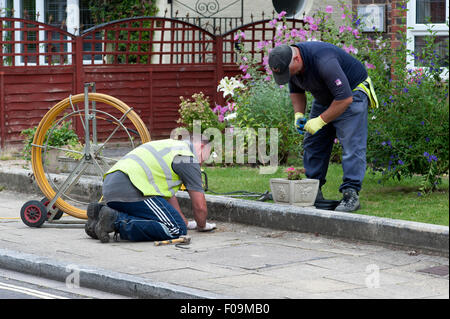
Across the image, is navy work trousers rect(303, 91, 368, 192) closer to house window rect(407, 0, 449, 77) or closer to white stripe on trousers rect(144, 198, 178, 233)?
white stripe on trousers rect(144, 198, 178, 233)

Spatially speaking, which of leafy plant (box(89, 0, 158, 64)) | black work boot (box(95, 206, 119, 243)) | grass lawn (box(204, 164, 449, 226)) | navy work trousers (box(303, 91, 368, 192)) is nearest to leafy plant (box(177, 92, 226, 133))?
grass lawn (box(204, 164, 449, 226))

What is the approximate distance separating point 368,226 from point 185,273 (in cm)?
180

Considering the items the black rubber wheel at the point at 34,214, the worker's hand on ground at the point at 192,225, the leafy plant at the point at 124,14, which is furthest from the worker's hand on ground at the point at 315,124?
the leafy plant at the point at 124,14

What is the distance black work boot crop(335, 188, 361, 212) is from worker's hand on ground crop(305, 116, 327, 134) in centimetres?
65

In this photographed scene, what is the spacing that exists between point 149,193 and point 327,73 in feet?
6.46

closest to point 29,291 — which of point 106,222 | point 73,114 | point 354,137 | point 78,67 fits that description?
point 106,222

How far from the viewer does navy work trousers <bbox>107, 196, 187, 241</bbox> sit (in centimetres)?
756

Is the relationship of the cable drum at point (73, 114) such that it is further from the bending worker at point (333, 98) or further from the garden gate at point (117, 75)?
the garden gate at point (117, 75)

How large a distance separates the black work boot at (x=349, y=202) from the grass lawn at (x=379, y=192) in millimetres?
76

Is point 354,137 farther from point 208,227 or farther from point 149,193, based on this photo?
point 149,193

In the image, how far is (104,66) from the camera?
14.0 meters

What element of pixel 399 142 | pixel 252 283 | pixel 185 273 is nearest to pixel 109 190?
pixel 185 273

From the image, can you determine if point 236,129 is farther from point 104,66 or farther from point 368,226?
point 368,226

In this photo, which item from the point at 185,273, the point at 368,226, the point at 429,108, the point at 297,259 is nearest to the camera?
the point at 185,273
